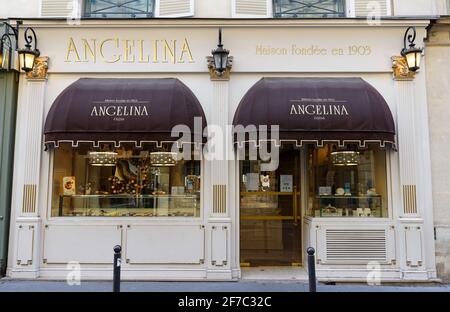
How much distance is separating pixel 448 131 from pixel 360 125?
2172 mm

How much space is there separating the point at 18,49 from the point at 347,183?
7651mm

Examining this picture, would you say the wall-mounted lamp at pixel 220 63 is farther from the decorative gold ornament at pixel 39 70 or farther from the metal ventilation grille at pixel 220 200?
the decorative gold ornament at pixel 39 70

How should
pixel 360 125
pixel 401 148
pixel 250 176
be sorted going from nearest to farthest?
pixel 360 125
pixel 401 148
pixel 250 176

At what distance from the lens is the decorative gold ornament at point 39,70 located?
841 centimetres

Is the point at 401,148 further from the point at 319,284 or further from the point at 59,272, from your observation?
the point at 59,272

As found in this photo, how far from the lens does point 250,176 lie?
9195mm

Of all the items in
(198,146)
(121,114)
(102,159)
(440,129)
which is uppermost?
(121,114)

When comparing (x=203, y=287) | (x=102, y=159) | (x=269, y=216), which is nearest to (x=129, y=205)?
(x=102, y=159)

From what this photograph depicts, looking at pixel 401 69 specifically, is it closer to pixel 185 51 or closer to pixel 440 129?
pixel 440 129

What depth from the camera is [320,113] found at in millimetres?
7781

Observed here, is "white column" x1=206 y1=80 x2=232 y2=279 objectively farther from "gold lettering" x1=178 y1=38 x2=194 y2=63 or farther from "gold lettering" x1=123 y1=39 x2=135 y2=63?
"gold lettering" x1=123 y1=39 x2=135 y2=63

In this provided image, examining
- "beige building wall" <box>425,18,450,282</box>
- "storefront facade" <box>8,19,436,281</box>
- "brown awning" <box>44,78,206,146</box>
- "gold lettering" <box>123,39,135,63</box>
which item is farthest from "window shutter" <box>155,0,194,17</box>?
"beige building wall" <box>425,18,450,282</box>

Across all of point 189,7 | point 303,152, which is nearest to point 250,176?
point 303,152

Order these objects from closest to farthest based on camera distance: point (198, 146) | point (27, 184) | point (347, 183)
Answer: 1. point (198, 146)
2. point (27, 184)
3. point (347, 183)
